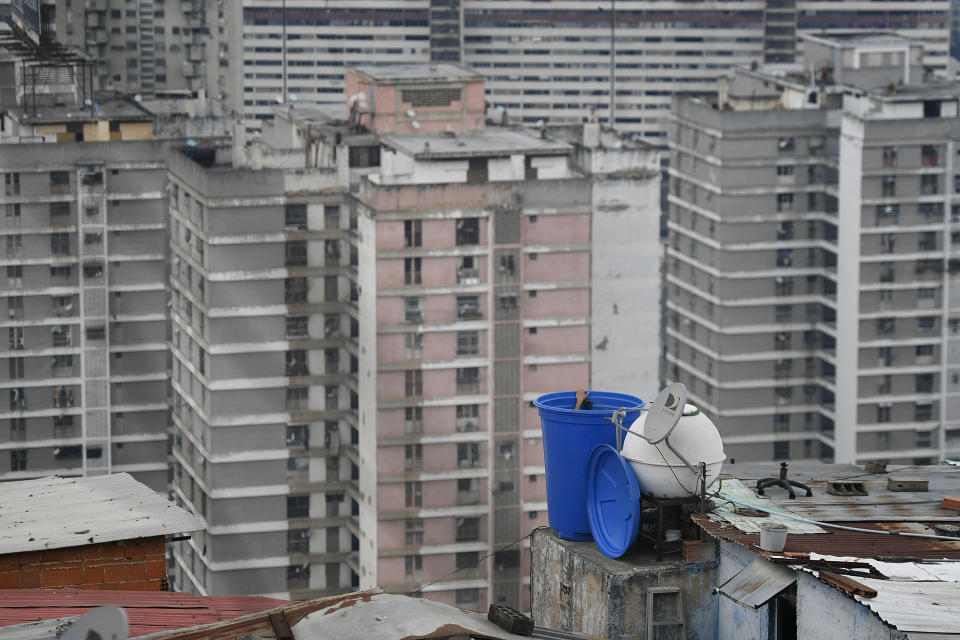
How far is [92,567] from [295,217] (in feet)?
175

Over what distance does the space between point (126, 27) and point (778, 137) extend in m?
81.6

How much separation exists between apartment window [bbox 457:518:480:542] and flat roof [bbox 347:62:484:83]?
21.9m

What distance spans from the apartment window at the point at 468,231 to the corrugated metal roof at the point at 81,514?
45830mm

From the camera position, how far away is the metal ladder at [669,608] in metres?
27.0

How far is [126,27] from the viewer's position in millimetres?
168375

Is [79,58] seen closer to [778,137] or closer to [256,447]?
[256,447]

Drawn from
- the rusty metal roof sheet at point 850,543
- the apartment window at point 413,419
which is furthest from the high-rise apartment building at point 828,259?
the rusty metal roof sheet at point 850,543

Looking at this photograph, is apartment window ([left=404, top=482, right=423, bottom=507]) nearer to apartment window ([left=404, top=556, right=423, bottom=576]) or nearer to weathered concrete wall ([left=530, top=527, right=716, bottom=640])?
apartment window ([left=404, top=556, right=423, bottom=576])

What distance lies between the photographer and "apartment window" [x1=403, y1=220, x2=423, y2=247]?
3182 inches

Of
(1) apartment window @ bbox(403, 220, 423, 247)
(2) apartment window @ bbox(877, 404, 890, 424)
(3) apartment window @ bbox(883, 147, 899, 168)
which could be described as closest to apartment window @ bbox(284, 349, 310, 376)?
(1) apartment window @ bbox(403, 220, 423, 247)

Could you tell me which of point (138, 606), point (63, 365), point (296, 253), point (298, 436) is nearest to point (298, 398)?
point (298, 436)

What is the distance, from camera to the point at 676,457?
90.2ft

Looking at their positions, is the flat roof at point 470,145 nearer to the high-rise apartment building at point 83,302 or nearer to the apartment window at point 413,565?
the high-rise apartment building at point 83,302

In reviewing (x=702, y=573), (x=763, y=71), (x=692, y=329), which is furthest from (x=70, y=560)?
(x=763, y=71)
